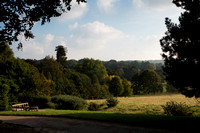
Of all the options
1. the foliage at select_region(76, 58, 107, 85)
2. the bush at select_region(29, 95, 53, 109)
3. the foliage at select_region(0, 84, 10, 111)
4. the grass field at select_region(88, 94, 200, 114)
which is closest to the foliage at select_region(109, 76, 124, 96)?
the foliage at select_region(76, 58, 107, 85)

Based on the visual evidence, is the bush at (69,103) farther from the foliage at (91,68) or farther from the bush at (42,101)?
the foliage at (91,68)

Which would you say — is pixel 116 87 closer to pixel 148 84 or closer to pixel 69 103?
pixel 148 84

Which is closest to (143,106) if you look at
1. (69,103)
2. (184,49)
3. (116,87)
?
(69,103)

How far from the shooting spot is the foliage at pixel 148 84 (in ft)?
198

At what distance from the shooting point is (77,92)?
29656 millimetres

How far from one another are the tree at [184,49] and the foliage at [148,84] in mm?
53676

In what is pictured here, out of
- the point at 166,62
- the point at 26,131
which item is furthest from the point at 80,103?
the point at 166,62

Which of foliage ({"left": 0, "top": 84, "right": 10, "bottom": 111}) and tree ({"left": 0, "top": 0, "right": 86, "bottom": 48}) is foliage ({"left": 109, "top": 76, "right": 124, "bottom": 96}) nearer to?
foliage ({"left": 0, "top": 84, "right": 10, "bottom": 111})

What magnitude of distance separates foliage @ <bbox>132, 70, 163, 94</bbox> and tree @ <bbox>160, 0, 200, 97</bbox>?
176ft

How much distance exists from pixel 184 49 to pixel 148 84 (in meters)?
55.7

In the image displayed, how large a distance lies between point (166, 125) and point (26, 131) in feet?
23.8

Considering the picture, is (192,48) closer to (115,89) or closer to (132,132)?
(132,132)

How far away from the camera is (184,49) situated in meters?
7.48

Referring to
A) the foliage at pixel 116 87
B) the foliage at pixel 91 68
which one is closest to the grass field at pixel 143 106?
the foliage at pixel 91 68
